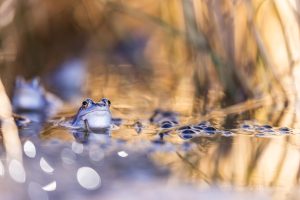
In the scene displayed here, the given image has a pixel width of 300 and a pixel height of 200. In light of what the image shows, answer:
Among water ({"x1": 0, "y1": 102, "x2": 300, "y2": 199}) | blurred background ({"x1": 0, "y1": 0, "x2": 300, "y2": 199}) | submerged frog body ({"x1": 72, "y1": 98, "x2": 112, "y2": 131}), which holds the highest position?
blurred background ({"x1": 0, "y1": 0, "x2": 300, "y2": 199})

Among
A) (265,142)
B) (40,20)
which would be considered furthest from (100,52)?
(265,142)

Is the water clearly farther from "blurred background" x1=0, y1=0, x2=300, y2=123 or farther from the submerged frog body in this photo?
"blurred background" x1=0, y1=0, x2=300, y2=123

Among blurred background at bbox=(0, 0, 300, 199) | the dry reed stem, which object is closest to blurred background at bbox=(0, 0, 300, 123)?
blurred background at bbox=(0, 0, 300, 199)

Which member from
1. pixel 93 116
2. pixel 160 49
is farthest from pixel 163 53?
pixel 93 116

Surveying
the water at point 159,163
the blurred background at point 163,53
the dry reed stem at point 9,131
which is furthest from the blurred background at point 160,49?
the water at point 159,163

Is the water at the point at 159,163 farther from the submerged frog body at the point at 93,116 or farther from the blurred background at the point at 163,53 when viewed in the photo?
the blurred background at the point at 163,53

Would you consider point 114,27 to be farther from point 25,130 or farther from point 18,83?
point 25,130
